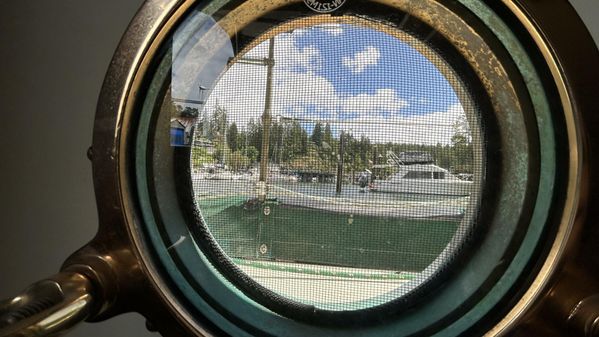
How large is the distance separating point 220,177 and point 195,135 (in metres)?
0.05

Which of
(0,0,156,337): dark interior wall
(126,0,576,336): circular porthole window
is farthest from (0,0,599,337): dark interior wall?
(126,0,576,336): circular porthole window

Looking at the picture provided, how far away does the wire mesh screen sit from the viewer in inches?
17.5

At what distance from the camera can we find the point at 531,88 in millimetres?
407

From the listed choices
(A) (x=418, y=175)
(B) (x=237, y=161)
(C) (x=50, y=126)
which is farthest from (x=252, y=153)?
(C) (x=50, y=126)

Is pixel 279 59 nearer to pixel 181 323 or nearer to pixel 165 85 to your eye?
pixel 165 85

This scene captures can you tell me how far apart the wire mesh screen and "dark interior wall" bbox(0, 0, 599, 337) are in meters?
0.42

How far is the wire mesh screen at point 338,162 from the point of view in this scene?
44 centimetres

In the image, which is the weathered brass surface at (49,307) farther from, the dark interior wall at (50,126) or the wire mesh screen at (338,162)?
the dark interior wall at (50,126)

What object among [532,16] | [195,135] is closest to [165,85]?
[195,135]

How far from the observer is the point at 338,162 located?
444 millimetres

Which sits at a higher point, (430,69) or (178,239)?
(430,69)

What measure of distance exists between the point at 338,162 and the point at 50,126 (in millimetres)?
585

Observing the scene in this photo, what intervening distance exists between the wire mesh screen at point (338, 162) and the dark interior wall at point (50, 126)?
16.7 inches

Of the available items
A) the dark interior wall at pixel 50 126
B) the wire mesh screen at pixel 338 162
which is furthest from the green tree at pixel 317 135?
the dark interior wall at pixel 50 126
